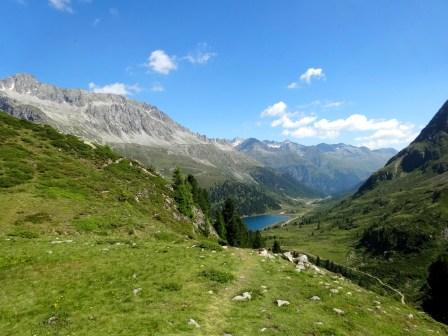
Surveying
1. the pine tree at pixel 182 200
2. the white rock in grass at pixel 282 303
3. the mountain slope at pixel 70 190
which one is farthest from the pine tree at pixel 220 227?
the white rock in grass at pixel 282 303

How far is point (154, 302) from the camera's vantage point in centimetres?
1928

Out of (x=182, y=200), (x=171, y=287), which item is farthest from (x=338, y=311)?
(x=182, y=200)

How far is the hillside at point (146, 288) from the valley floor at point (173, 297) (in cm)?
6

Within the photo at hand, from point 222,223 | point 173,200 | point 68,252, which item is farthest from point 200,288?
point 222,223

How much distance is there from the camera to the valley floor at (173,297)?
1716 cm

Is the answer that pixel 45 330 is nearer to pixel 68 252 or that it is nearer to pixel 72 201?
pixel 68 252

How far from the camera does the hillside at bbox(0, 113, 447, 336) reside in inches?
683

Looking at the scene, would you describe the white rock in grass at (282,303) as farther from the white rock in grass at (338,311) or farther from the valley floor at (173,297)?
the white rock in grass at (338,311)

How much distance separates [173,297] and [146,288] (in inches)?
75.2

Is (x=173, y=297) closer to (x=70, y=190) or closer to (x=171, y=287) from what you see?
(x=171, y=287)

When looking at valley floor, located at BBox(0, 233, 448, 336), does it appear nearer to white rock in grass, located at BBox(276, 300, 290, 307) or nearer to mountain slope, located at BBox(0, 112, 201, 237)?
white rock in grass, located at BBox(276, 300, 290, 307)

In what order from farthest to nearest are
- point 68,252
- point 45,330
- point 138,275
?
1. point 68,252
2. point 138,275
3. point 45,330

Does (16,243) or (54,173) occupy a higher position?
(54,173)

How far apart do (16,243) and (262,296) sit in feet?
63.1
